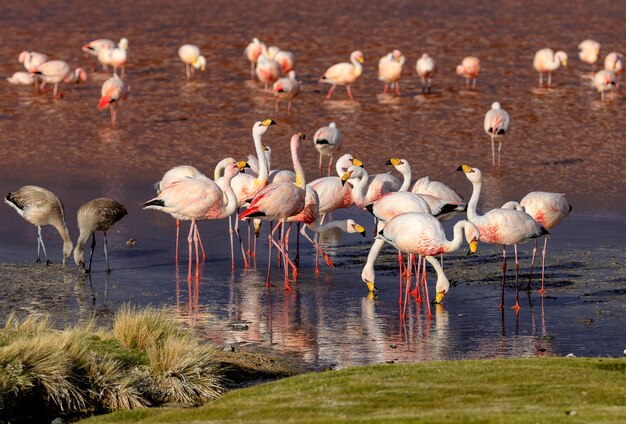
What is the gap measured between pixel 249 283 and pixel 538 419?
707cm

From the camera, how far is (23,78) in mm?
29250

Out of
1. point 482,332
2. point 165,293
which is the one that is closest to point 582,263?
point 482,332

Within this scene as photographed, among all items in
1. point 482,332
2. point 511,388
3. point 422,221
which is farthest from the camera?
point 422,221

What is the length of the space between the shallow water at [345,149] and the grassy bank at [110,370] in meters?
1.11

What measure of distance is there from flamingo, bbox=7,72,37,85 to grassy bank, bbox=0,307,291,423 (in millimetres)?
18169

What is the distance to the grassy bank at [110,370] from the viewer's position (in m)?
10.5

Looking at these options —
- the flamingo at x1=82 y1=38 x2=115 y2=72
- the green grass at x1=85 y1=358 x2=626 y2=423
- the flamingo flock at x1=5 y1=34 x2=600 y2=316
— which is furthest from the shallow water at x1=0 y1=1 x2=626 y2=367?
the green grass at x1=85 y1=358 x2=626 y2=423

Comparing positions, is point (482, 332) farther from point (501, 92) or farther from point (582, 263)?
point (501, 92)

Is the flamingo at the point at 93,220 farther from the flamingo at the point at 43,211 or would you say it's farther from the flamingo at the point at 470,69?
the flamingo at the point at 470,69

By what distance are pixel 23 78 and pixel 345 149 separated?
9.46 metres

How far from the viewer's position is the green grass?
888 centimetres

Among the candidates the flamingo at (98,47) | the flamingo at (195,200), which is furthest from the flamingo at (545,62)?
the flamingo at (195,200)

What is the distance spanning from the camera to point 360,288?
15016 millimetres

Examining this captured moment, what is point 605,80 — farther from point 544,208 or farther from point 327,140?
point 544,208
